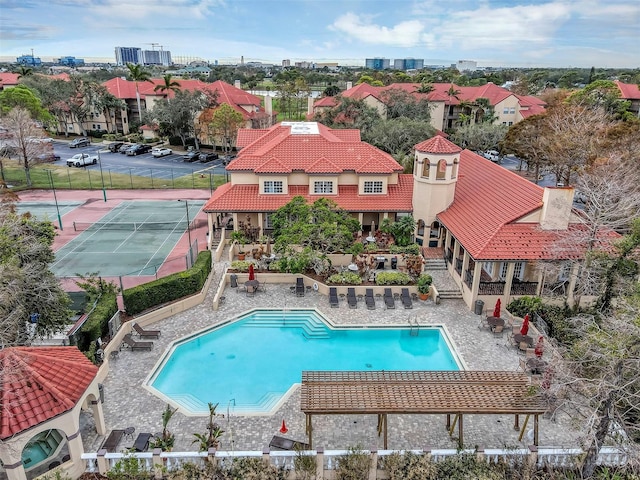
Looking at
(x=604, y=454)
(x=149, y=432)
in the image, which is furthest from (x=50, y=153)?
(x=604, y=454)

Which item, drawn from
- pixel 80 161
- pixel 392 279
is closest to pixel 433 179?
pixel 392 279

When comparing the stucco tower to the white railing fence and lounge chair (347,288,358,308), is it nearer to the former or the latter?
lounge chair (347,288,358,308)

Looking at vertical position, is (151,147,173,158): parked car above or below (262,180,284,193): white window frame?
below

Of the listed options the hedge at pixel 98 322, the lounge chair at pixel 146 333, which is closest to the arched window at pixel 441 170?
the lounge chair at pixel 146 333

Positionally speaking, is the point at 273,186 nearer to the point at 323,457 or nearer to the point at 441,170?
the point at 441,170

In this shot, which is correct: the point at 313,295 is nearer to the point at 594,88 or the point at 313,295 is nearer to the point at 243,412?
the point at 243,412

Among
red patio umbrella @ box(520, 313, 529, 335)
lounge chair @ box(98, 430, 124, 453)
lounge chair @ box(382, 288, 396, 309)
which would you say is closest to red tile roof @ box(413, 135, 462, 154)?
lounge chair @ box(382, 288, 396, 309)
